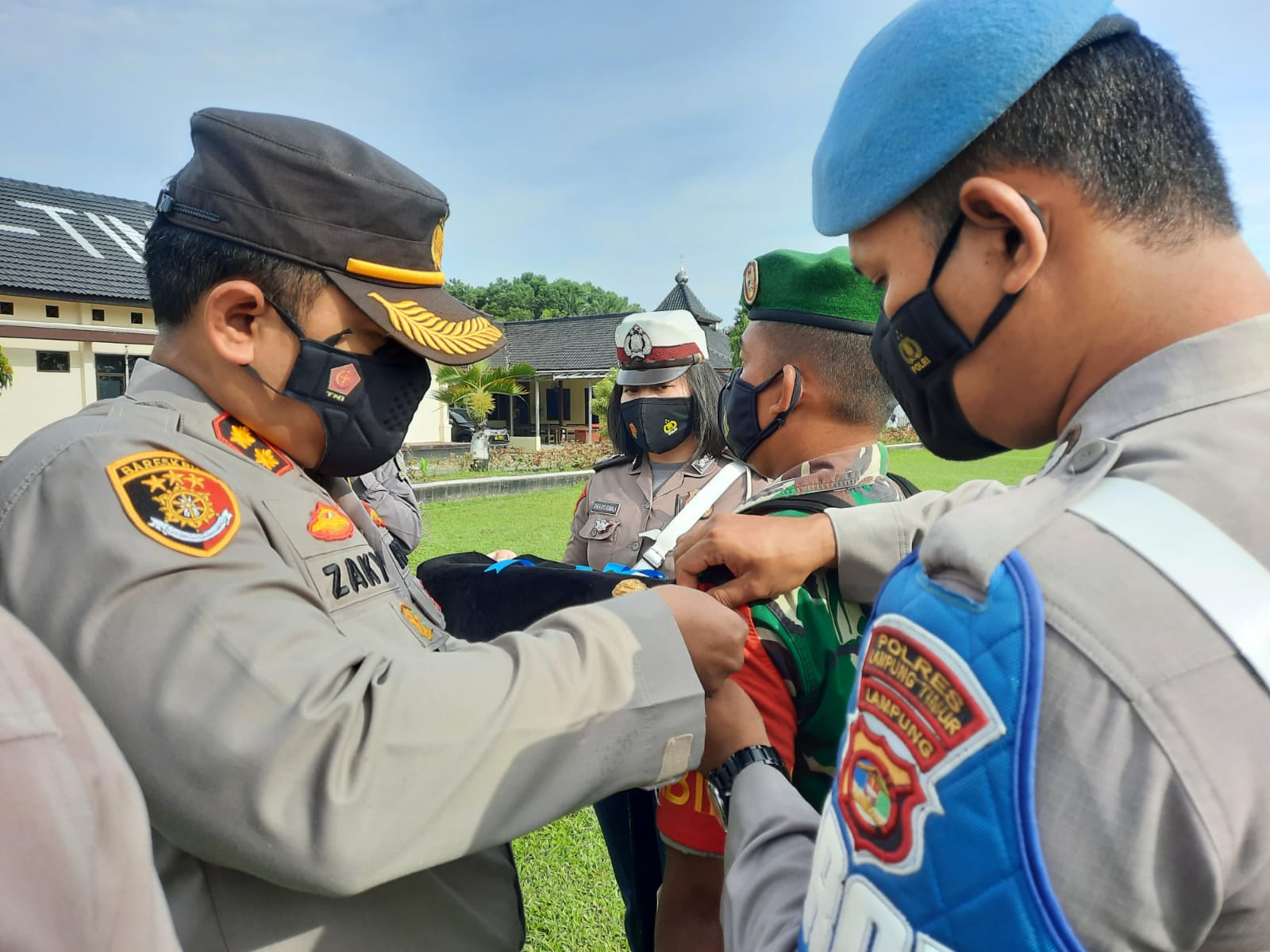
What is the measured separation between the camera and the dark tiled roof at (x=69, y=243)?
15.3 metres

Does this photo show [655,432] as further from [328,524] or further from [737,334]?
[737,334]

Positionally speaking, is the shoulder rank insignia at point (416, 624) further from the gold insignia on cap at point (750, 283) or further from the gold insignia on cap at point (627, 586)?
the gold insignia on cap at point (750, 283)

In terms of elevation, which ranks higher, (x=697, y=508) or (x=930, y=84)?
(x=930, y=84)

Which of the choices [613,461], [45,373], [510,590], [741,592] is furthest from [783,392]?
[45,373]

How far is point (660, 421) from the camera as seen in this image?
13.7 ft

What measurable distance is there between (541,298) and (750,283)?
6782 cm

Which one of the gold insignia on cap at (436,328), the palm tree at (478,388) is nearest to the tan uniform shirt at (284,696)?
the gold insignia on cap at (436,328)

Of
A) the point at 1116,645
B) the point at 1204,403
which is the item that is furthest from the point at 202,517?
the point at 1204,403

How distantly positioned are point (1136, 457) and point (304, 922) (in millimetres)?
1309

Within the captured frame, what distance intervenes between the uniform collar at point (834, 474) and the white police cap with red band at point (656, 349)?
2.23 meters

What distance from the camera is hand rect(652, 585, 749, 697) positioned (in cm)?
136

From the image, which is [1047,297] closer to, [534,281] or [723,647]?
[723,647]

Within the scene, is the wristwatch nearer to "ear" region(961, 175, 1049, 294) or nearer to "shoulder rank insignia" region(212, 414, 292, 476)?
"ear" region(961, 175, 1049, 294)

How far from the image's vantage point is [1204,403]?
0.80m
